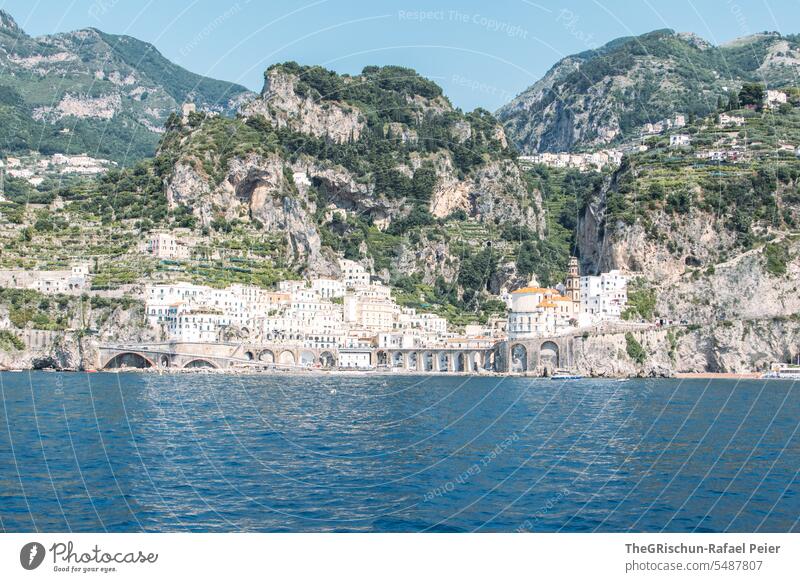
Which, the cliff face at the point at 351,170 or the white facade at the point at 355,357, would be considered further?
the cliff face at the point at 351,170

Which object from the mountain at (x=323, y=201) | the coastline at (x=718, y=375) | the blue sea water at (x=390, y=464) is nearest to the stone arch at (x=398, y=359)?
the mountain at (x=323, y=201)

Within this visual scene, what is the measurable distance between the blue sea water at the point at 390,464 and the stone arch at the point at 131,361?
116 feet

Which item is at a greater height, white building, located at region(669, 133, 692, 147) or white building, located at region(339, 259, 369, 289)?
white building, located at region(669, 133, 692, 147)

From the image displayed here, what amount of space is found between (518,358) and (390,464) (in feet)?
242

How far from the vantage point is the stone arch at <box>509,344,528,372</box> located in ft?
350

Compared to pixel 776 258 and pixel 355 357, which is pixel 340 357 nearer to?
pixel 355 357

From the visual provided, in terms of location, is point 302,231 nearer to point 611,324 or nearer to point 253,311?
point 253,311

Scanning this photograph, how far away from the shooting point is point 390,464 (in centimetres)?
3516

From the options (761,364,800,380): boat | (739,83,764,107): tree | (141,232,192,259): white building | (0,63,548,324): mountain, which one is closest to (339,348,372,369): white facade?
(0,63,548,324): mountain

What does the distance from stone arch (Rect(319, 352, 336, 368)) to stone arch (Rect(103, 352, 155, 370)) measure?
1984 centimetres

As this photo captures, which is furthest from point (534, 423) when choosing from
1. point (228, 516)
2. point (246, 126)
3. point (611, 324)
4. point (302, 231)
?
point (246, 126)

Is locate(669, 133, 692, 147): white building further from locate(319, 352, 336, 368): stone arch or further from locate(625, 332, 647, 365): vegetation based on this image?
locate(319, 352, 336, 368): stone arch

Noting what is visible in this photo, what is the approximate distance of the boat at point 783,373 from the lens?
98750 millimetres

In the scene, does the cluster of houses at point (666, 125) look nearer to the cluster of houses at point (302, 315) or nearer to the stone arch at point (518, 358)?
the cluster of houses at point (302, 315)
